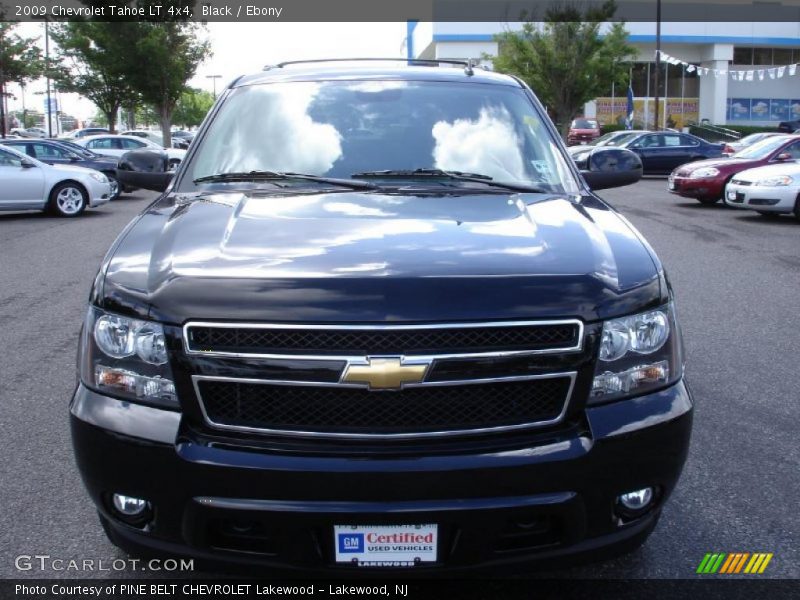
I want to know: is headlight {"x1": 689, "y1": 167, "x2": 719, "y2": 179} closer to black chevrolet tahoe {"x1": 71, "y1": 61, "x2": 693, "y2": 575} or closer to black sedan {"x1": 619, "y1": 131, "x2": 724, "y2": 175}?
black sedan {"x1": 619, "y1": 131, "x2": 724, "y2": 175}

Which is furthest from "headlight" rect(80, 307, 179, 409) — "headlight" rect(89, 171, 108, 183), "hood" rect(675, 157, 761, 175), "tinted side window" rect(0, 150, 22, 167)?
"hood" rect(675, 157, 761, 175)

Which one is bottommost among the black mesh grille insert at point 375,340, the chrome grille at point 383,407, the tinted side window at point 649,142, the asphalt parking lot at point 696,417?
the asphalt parking lot at point 696,417

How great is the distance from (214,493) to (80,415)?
0.52m

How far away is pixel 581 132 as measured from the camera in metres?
43.5

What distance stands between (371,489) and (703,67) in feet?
193

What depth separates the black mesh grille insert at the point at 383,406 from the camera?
2.51 m

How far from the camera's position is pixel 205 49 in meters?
40.9

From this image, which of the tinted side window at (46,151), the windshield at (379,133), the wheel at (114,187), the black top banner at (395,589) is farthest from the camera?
the tinted side window at (46,151)

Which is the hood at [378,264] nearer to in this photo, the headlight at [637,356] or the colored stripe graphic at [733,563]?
the headlight at [637,356]

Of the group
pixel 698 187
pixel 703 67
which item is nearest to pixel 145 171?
pixel 698 187

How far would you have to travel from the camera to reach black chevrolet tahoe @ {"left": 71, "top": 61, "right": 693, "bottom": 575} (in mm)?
2463

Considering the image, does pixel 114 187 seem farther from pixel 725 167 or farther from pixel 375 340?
pixel 375 340

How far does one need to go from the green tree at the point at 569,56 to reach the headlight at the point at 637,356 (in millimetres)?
38388

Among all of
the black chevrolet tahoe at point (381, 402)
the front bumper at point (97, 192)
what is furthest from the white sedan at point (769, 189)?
the black chevrolet tahoe at point (381, 402)
